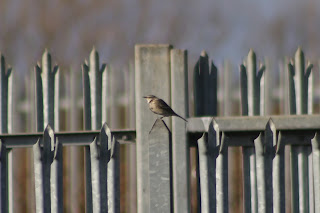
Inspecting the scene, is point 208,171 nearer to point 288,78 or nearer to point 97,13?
point 288,78

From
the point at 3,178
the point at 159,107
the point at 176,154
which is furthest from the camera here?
the point at 3,178

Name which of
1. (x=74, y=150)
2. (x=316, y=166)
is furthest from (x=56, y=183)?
(x=74, y=150)

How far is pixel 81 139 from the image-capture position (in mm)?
4977

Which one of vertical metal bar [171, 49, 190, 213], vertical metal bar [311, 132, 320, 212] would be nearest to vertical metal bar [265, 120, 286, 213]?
vertical metal bar [311, 132, 320, 212]

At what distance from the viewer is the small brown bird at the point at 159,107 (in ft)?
15.6

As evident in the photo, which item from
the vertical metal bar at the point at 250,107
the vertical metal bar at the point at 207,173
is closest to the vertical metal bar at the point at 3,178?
the vertical metal bar at the point at 207,173

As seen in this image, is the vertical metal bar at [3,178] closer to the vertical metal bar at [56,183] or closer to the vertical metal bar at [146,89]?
the vertical metal bar at [56,183]

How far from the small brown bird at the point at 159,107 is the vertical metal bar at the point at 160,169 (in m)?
0.09

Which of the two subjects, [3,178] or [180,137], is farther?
[3,178]

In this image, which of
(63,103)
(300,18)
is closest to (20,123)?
(63,103)

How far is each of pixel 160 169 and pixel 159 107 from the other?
1.19 feet

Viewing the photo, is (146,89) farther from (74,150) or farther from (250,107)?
(74,150)

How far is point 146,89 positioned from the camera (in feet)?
16.1

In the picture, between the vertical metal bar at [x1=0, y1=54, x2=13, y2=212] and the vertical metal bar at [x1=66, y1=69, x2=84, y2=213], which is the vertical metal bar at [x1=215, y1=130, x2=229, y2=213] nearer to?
the vertical metal bar at [x1=0, y1=54, x2=13, y2=212]
